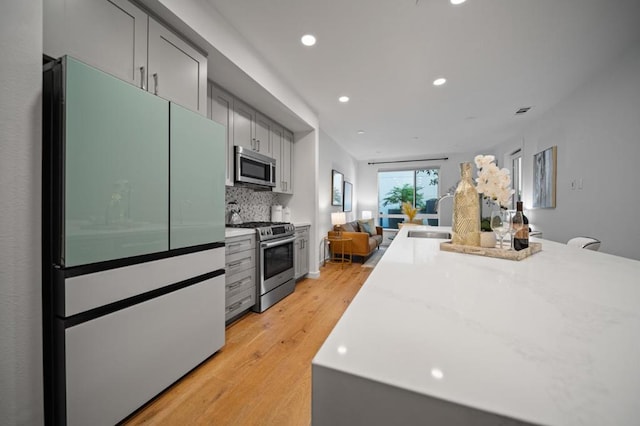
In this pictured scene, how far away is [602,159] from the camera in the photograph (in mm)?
2582

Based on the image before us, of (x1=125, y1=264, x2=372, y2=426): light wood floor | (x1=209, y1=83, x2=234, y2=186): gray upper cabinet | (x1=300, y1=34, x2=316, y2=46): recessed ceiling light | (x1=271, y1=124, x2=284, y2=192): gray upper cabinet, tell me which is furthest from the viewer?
(x1=271, y1=124, x2=284, y2=192): gray upper cabinet

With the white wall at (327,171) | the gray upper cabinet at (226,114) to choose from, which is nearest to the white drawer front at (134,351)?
the gray upper cabinet at (226,114)

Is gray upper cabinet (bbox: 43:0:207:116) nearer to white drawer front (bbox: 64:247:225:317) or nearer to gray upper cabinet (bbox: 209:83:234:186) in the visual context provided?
gray upper cabinet (bbox: 209:83:234:186)

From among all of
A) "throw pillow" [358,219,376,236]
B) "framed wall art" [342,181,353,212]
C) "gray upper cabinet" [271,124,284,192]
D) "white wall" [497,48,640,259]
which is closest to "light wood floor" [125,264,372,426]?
"gray upper cabinet" [271,124,284,192]

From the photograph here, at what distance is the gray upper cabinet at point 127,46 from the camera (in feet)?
3.89

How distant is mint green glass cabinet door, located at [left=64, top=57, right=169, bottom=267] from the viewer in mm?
1052

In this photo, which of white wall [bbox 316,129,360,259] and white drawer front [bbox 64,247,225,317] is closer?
white drawer front [bbox 64,247,225,317]

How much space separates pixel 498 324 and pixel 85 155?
1.57 meters

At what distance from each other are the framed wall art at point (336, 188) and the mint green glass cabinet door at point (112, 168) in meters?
4.10

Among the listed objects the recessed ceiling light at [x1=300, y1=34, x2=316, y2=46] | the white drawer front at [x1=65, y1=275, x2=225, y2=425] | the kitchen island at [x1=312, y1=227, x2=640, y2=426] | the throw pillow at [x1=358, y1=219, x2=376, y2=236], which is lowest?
the white drawer front at [x1=65, y1=275, x2=225, y2=425]

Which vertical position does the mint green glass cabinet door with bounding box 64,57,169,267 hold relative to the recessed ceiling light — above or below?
below

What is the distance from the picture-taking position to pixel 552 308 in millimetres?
525

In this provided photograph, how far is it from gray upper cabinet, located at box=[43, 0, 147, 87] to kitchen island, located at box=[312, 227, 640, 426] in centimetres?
178

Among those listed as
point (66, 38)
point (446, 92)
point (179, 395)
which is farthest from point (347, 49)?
point (179, 395)
